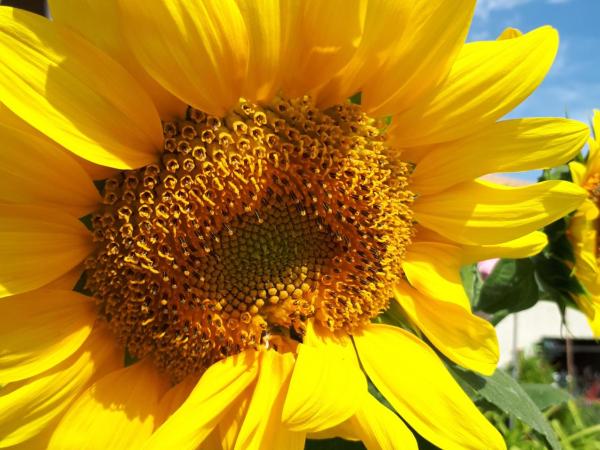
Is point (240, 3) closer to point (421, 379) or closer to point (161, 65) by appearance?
point (161, 65)

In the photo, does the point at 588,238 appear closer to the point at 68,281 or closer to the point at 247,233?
the point at 247,233

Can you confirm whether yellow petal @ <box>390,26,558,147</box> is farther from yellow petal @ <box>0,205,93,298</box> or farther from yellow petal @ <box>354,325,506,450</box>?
yellow petal @ <box>0,205,93,298</box>

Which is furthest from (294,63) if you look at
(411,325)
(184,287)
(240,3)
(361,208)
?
(411,325)

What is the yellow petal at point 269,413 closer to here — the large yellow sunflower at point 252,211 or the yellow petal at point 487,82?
the large yellow sunflower at point 252,211

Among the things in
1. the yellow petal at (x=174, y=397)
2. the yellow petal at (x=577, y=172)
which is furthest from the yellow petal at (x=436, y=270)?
the yellow petal at (x=577, y=172)

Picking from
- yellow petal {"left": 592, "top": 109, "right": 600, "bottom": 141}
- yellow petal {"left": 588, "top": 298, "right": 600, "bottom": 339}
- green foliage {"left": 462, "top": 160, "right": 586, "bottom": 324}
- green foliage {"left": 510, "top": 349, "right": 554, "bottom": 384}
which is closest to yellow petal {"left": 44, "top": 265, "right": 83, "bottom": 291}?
green foliage {"left": 462, "top": 160, "right": 586, "bottom": 324}


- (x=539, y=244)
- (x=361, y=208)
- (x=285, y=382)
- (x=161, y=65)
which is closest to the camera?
(x=161, y=65)
